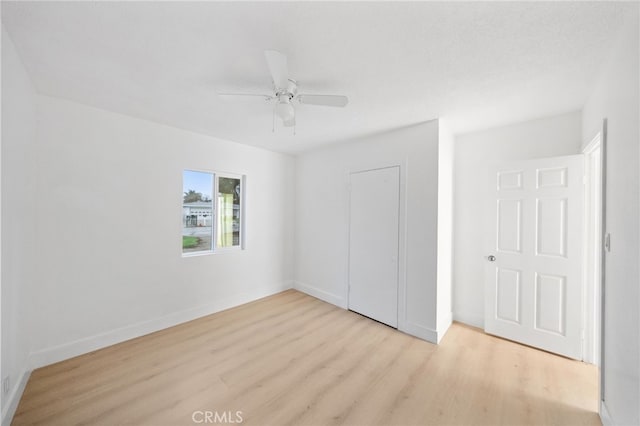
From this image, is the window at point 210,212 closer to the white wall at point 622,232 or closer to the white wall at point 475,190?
the white wall at point 475,190

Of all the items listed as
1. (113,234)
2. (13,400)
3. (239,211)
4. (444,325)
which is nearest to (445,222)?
(444,325)

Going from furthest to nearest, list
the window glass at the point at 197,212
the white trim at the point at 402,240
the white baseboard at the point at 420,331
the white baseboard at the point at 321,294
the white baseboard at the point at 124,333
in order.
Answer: the white baseboard at the point at 321,294, the window glass at the point at 197,212, the white trim at the point at 402,240, the white baseboard at the point at 420,331, the white baseboard at the point at 124,333

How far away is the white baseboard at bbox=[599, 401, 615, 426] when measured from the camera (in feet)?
4.95

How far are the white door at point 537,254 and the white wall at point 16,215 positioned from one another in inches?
163

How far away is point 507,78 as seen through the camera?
1853 millimetres

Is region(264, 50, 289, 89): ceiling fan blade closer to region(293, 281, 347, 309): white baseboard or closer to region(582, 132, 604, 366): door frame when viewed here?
region(582, 132, 604, 366): door frame

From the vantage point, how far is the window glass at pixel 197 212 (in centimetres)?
325

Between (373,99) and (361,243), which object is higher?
(373,99)

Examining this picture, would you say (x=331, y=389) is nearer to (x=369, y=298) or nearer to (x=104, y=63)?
(x=369, y=298)

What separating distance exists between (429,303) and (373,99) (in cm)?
218

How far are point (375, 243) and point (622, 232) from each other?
83.9 inches

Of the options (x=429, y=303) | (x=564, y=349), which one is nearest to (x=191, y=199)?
(x=429, y=303)

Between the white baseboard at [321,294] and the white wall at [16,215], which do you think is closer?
the white wall at [16,215]

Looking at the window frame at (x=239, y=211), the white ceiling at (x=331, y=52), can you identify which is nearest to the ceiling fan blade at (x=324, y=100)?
the white ceiling at (x=331, y=52)
